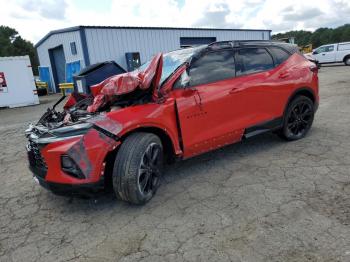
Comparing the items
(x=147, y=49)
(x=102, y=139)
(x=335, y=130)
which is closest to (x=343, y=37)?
(x=147, y=49)

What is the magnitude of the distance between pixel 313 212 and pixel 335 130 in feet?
10.3

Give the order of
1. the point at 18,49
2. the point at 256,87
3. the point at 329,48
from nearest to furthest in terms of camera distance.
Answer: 1. the point at 256,87
2. the point at 329,48
3. the point at 18,49

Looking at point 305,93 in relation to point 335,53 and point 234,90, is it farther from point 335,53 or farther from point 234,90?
point 335,53

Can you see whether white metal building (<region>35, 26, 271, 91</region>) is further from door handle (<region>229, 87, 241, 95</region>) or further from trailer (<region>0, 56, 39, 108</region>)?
door handle (<region>229, 87, 241, 95</region>)

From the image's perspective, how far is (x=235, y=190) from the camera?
3.67 metres

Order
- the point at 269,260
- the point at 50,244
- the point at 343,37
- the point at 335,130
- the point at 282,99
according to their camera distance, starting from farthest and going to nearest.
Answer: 1. the point at 343,37
2. the point at 335,130
3. the point at 282,99
4. the point at 50,244
5. the point at 269,260

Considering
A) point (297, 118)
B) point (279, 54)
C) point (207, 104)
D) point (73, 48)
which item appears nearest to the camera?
point (207, 104)

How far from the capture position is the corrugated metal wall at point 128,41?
16.7 metres

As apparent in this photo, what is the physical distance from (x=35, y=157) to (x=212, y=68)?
7.71 feet

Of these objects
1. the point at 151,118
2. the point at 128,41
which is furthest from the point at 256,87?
the point at 128,41

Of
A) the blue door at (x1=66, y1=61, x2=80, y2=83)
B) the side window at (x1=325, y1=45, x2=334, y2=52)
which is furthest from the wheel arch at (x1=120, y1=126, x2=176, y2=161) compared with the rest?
the side window at (x1=325, y1=45, x2=334, y2=52)

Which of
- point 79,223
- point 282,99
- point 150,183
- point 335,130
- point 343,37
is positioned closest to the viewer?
point 79,223

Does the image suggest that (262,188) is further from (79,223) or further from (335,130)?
(335,130)

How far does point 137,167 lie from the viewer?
321 centimetres
